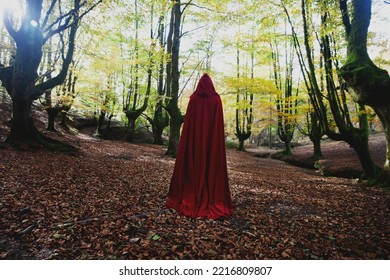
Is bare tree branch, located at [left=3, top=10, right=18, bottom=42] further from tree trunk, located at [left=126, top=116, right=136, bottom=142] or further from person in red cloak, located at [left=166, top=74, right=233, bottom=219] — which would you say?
tree trunk, located at [left=126, top=116, right=136, bottom=142]

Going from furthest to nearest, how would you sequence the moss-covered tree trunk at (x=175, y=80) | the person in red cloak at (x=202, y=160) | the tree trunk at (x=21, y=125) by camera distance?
the moss-covered tree trunk at (x=175, y=80) < the tree trunk at (x=21, y=125) < the person in red cloak at (x=202, y=160)

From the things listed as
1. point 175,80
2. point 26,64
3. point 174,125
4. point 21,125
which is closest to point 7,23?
point 26,64

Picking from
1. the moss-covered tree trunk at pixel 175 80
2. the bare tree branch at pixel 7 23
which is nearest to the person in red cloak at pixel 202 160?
the moss-covered tree trunk at pixel 175 80

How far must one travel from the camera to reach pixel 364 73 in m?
6.66

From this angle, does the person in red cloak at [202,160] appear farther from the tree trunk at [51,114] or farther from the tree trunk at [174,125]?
the tree trunk at [51,114]

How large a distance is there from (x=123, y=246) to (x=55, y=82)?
10339 millimetres

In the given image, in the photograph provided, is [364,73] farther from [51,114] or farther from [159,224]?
[51,114]

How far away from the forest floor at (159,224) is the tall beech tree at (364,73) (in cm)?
251

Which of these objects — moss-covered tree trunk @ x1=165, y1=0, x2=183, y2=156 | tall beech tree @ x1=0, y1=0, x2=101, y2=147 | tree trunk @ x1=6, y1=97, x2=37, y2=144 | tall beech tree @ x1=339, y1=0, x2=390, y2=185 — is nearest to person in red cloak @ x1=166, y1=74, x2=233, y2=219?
tall beech tree @ x1=339, y1=0, x2=390, y2=185

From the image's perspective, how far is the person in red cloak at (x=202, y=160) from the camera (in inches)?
174

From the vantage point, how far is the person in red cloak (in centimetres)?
443

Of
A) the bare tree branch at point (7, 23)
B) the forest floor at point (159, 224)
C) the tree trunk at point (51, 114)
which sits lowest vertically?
the forest floor at point (159, 224)

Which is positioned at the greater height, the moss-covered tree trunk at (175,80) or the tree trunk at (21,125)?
the moss-covered tree trunk at (175,80)

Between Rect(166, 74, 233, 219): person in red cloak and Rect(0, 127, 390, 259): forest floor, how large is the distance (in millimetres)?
415
